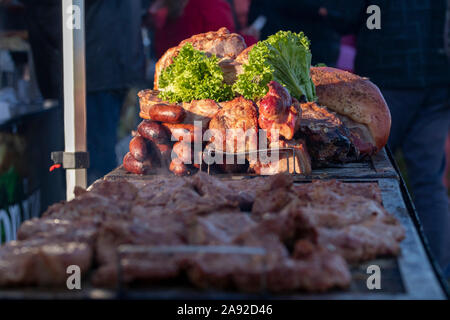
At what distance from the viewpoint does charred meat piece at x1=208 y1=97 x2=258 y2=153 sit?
174 inches

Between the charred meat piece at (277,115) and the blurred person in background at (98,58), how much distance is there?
15.3 feet

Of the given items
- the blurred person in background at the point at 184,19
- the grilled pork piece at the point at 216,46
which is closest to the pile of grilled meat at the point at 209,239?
the grilled pork piece at the point at 216,46

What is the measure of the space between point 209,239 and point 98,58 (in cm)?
674

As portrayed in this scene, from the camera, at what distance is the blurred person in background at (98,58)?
8078 mm

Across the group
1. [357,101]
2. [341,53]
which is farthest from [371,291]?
[341,53]

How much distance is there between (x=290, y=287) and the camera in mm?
2227

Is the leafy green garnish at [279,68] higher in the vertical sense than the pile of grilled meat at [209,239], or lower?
higher

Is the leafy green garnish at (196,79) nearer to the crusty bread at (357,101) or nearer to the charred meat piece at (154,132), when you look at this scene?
the charred meat piece at (154,132)

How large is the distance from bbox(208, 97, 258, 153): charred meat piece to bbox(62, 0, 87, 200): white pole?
1.35 m

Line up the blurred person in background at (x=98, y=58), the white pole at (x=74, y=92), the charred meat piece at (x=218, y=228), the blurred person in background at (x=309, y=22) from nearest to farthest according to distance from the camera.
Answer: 1. the charred meat piece at (x=218, y=228)
2. the white pole at (x=74, y=92)
3. the blurred person in background at (x=98, y=58)
4. the blurred person in background at (x=309, y=22)

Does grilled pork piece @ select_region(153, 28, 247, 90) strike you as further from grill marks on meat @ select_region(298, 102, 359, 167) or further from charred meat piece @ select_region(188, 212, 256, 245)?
charred meat piece @ select_region(188, 212, 256, 245)

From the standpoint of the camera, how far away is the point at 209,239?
2426 mm

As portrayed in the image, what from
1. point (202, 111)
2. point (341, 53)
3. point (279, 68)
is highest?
point (341, 53)

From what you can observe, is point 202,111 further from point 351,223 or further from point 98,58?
point 98,58
